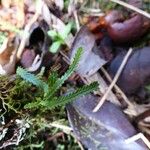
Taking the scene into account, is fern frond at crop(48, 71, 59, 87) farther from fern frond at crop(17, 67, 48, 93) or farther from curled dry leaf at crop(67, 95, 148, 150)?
curled dry leaf at crop(67, 95, 148, 150)

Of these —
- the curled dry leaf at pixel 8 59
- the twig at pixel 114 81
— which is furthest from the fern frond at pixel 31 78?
the twig at pixel 114 81

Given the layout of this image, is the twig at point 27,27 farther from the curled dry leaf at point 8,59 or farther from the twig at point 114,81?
the twig at point 114,81

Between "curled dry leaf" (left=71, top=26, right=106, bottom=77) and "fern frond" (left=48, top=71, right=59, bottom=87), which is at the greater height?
"curled dry leaf" (left=71, top=26, right=106, bottom=77)

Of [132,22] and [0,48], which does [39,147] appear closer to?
[0,48]

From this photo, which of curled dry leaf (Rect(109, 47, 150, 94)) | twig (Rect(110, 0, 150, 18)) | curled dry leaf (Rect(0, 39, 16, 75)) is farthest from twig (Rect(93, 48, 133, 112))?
curled dry leaf (Rect(0, 39, 16, 75))

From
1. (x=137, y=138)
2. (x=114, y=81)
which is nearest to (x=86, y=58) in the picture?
(x=114, y=81)

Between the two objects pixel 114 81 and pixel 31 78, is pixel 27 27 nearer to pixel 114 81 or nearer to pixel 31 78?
pixel 31 78
